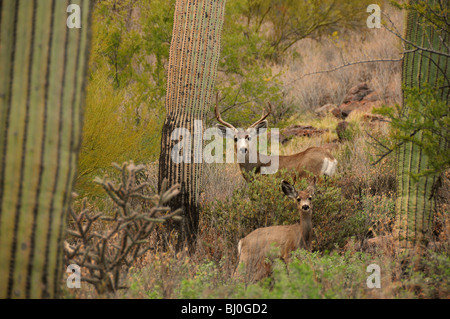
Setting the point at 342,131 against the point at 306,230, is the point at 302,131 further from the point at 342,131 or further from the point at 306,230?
the point at 306,230

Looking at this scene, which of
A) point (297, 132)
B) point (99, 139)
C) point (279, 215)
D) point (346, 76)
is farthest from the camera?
point (346, 76)

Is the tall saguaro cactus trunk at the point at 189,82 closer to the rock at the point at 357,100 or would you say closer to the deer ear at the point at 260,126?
the deer ear at the point at 260,126

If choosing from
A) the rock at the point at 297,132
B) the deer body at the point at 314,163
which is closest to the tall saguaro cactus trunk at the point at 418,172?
the deer body at the point at 314,163

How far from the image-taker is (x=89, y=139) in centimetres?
708

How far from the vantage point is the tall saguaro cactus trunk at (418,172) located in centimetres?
553

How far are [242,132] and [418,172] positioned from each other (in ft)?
11.5

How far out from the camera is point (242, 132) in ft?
27.8

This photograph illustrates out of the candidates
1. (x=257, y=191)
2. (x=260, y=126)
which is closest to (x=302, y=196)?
(x=257, y=191)

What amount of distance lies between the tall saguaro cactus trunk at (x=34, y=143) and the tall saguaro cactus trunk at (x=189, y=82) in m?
3.09

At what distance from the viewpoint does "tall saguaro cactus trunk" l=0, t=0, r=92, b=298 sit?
3018mm

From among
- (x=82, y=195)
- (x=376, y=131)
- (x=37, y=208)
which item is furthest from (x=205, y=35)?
(x=376, y=131)

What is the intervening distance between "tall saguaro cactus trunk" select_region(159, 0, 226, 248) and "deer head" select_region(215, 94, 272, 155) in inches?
76.2

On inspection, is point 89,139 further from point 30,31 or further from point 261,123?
point 30,31

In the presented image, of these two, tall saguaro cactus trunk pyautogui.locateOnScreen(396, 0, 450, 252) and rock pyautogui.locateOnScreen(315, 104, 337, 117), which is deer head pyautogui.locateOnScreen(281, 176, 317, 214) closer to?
tall saguaro cactus trunk pyautogui.locateOnScreen(396, 0, 450, 252)
